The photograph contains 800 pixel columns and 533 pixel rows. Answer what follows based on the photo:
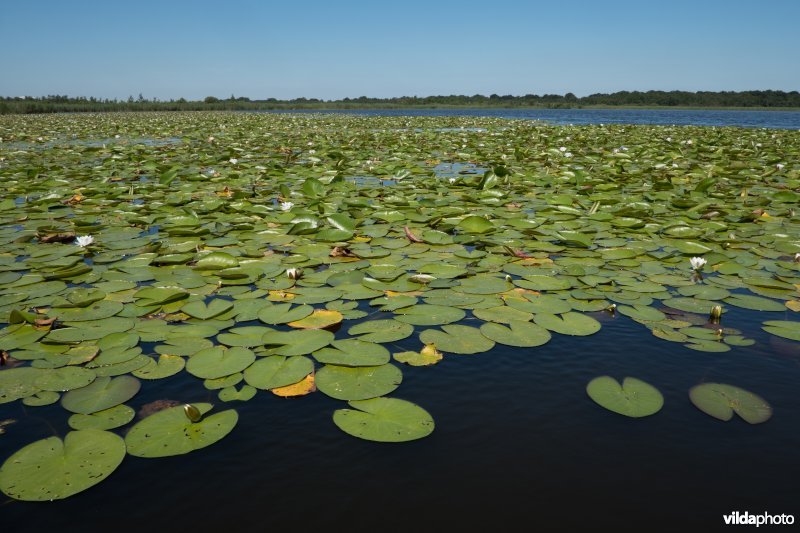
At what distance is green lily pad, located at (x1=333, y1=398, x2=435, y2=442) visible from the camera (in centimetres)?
183

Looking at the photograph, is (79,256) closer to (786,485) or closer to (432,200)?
(432,200)

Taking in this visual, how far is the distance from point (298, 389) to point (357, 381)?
0.27 m

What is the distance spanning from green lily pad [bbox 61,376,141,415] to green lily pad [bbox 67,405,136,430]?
1.0 inches

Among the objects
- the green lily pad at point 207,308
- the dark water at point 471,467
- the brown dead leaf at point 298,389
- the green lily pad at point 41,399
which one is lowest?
the dark water at point 471,467

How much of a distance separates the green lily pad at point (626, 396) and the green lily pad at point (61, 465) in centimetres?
189

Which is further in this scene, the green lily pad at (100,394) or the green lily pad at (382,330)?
the green lily pad at (382,330)

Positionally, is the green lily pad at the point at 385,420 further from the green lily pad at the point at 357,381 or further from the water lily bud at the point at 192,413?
the water lily bud at the point at 192,413

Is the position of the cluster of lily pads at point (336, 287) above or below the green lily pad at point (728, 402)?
above

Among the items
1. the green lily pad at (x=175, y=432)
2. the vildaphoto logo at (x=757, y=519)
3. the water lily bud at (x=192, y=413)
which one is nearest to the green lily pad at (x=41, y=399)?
the green lily pad at (x=175, y=432)

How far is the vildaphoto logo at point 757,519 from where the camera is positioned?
1480mm

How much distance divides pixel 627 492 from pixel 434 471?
24.9 inches

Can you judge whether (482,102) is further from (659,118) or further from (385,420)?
(385,420)

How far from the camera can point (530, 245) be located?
13.9 feet

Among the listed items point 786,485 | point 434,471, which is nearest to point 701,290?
point 786,485
